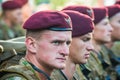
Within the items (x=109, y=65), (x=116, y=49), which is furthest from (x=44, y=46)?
(x=116, y=49)

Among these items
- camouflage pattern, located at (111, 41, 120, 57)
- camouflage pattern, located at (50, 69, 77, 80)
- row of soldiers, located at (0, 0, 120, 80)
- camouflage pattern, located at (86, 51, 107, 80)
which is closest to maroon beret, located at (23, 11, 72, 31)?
row of soldiers, located at (0, 0, 120, 80)

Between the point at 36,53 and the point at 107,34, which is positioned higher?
the point at 36,53

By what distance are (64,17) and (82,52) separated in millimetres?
1170

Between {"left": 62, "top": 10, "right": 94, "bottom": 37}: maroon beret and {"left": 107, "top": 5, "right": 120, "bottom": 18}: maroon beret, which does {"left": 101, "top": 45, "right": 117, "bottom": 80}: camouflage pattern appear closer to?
{"left": 107, "top": 5, "right": 120, "bottom": 18}: maroon beret

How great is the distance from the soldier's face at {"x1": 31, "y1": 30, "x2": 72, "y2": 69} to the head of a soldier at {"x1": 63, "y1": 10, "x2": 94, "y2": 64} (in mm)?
1175

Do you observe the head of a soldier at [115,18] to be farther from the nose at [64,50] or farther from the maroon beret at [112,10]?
the nose at [64,50]

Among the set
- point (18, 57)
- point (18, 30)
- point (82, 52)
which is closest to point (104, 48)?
point (82, 52)

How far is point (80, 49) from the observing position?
6.02 meters

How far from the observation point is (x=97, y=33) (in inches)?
317

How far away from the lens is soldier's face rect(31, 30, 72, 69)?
470 centimetres

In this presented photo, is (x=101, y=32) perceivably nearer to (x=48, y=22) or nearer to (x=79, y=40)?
(x=79, y=40)

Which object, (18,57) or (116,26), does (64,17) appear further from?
(116,26)

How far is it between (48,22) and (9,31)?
7864mm

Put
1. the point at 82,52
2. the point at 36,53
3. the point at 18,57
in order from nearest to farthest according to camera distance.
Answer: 1. the point at 36,53
2. the point at 18,57
3. the point at 82,52
